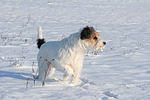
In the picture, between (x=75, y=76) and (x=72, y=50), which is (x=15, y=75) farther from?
(x=72, y=50)

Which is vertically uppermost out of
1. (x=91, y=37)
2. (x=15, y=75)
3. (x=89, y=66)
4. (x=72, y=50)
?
(x=91, y=37)

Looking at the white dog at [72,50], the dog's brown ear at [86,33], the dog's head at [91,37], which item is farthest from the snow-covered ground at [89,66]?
the dog's brown ear at [86,33]

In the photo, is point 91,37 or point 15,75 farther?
point 15,75

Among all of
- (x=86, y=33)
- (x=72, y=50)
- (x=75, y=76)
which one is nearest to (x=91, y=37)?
(x=86, y=33)

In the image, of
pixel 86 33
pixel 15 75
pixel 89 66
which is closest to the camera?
pixel 86 33

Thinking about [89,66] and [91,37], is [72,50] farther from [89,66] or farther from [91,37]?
[89,66]

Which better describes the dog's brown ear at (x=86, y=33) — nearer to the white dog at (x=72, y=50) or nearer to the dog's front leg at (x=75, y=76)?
the white dog at (x=72, y=50)

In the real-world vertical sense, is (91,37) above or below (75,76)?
above

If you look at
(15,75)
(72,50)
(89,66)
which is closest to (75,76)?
(72,50)

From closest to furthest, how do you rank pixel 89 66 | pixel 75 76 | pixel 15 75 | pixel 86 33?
pixel 86 33 < pixel 75 76 < pixel 15 75 < pixel 89 66

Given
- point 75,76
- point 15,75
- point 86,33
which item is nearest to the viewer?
point 86,33

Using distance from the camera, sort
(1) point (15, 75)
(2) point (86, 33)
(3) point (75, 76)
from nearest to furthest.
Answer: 1. (2) point (86, 33)
2. (3) point (75, 76)
3. (1) point (15, 75)

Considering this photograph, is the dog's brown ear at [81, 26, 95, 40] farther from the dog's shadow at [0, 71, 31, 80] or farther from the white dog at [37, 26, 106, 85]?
the dog's shadow at [0, 71, 31, 80]

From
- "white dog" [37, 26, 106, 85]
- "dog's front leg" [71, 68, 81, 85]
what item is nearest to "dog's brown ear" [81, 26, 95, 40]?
"white dog" [37, 26, 106, 85]
